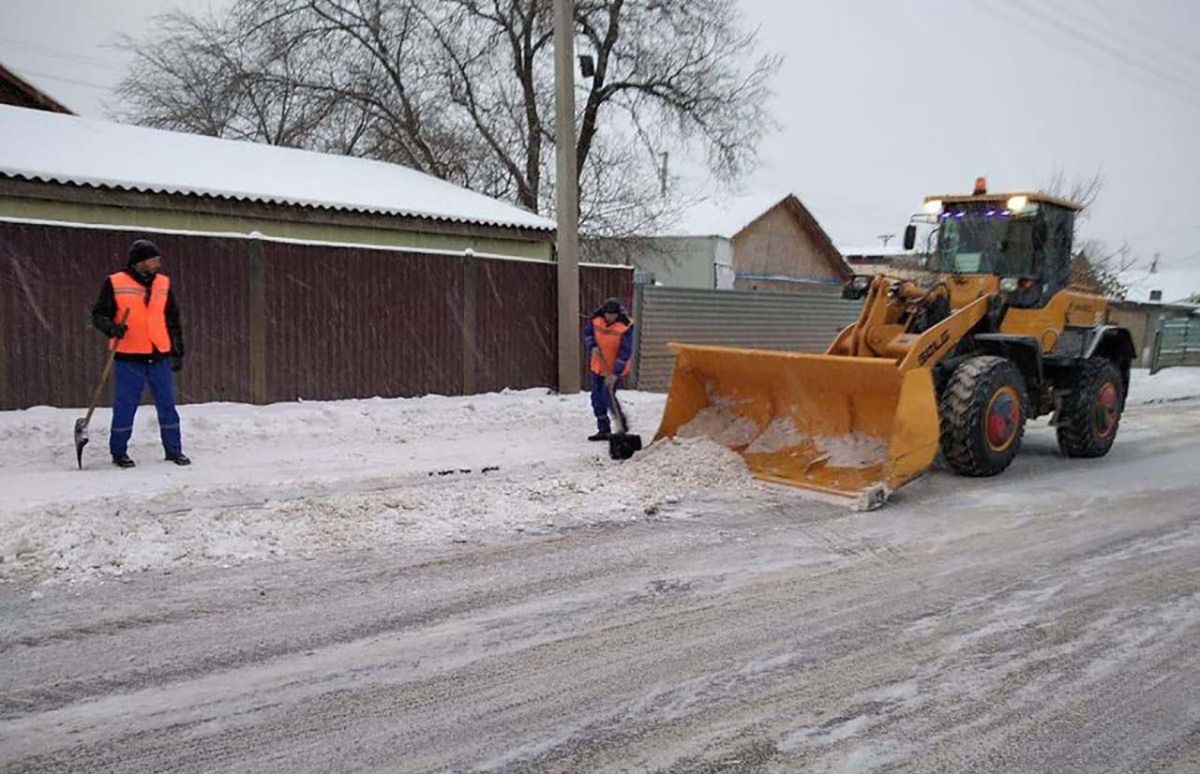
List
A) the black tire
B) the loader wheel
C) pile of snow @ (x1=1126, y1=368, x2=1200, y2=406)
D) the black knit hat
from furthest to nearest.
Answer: pile of snow @ (x1=1126, y1=368, x2=1200, y2=406) < the black tire < the loader wheel < the black knit hat

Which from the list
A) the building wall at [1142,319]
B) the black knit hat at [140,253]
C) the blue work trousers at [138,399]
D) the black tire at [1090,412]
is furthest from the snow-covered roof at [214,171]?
the building wall at [1142,319]

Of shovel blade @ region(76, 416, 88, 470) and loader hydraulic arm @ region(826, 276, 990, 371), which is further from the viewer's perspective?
loader hydraulic arm @ region(826, 276, 990, 371)

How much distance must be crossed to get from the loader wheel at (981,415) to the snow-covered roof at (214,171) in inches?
392

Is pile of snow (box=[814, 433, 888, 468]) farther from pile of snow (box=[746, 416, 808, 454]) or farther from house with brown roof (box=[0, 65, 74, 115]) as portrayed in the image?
house with brown roof (box=[0, 65, 74, 115])

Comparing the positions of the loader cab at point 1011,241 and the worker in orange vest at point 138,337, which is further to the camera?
the loader cab at point 1011,241

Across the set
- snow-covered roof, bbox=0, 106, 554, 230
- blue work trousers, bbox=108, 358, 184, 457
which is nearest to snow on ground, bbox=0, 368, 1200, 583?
blue work trousers, bbox=108, 358, 184, 457

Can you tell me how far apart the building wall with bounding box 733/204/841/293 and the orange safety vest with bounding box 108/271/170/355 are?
24237 mm

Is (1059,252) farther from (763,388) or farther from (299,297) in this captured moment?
(299,297)

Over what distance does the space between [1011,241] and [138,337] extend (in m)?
7.87

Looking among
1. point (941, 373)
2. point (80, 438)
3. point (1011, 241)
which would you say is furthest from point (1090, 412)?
point (80, 438)

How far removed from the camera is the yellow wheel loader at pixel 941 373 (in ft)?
22.9

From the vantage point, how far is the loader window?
28.3 ft

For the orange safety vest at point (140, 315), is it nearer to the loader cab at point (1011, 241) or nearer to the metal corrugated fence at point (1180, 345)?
the loader cab at point (1011, 241)

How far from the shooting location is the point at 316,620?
13.7 feet
